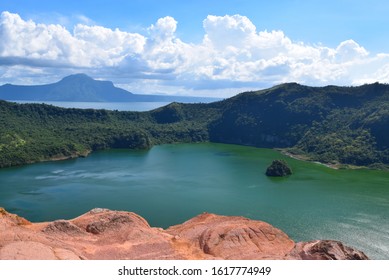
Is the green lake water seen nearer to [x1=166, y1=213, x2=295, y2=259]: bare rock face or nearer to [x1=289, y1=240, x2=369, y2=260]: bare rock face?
[x1=166, y1=213, x2=295, y2=259]: bare rock face

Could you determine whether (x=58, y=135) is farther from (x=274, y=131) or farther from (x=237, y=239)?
(x=237, y=239)

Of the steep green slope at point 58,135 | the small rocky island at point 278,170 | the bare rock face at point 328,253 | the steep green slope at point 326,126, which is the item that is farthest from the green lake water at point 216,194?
the bare rock face at point 328,253

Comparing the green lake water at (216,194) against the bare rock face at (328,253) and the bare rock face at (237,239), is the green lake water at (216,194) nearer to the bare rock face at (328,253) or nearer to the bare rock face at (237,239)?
the bare rock face at (237,239)

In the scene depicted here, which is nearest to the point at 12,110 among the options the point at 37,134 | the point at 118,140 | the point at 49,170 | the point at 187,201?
the point at 37,134

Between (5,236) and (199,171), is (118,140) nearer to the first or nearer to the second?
(199,171)

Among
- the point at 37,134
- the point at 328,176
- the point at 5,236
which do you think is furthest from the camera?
the point at 37,134

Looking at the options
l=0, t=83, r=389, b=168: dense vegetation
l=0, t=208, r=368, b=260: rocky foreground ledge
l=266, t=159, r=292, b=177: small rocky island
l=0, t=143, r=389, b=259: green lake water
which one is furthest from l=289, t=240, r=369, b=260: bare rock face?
l=0, t=83, r=389, b=168: dense vegetation

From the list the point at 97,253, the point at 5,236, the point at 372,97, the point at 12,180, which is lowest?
the point at 12,180
